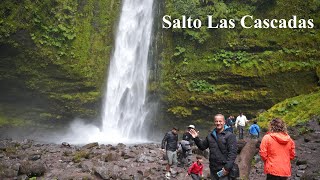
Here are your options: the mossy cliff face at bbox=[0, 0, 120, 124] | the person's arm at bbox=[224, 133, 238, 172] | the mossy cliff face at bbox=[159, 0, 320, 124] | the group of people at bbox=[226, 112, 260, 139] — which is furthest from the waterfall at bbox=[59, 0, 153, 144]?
the person's arm at bbox=[224, 133, 238, 172]

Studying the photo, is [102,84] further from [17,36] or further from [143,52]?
[17,36]

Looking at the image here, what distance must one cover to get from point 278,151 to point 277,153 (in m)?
0.03

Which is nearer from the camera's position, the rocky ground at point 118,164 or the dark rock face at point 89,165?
the rocky ground at point 118,164

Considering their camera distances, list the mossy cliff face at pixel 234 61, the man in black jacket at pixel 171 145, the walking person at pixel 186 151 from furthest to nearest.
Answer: the mossy cliff face at pixel 234 61
the walking person at pixel 186 151
the man in black jacket at pixel 171 145

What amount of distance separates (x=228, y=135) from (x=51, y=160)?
9916 millimetres

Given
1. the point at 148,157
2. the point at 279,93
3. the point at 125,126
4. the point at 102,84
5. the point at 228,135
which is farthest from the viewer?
the point at 102,84

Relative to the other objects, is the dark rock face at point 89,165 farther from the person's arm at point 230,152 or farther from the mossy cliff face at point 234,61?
the mossy cliff face at point 234,61

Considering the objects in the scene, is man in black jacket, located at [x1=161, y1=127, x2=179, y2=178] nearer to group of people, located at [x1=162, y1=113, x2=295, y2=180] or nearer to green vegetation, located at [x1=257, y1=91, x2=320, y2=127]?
group of people, located at [x1=162, y1=113, x2=295, y2=180]

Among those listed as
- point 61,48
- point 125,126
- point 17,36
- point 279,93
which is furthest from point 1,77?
point 279,93

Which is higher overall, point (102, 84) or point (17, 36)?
point (17, 36)

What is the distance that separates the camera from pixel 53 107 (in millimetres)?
24578

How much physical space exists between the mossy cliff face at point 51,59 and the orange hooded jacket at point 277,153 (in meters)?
20.3

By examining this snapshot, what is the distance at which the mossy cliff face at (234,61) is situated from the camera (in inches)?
805

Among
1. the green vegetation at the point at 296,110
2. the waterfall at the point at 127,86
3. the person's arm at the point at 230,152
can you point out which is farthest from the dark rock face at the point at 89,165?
the waterfall at the point at 127,86
